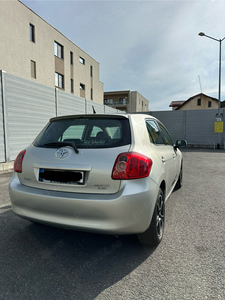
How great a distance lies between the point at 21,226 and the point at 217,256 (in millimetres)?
2509

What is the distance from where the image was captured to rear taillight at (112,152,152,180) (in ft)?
6.60

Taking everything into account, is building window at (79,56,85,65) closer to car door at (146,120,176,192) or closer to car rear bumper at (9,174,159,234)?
car door at (146,120,176,192)

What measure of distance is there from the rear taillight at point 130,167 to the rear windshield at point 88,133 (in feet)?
0.58

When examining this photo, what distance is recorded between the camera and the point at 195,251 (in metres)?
2.38

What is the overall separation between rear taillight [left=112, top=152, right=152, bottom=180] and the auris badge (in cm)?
53

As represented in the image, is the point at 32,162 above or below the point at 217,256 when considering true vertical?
above

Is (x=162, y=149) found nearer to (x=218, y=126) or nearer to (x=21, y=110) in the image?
(x=21, y=110)

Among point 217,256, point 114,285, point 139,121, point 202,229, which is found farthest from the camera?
point 202,229

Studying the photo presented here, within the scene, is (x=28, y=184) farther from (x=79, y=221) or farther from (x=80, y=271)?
(x=80, y=271)

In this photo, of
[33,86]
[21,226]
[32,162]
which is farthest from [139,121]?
[33,86]

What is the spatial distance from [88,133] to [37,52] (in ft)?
60.0

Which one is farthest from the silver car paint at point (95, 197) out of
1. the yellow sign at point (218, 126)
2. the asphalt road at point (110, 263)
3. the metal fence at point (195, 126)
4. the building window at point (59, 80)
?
the building window at point (59, 80)

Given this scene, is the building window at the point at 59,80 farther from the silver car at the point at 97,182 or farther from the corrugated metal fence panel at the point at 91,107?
the silver car at the point at 97,182

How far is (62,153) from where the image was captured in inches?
86.5
